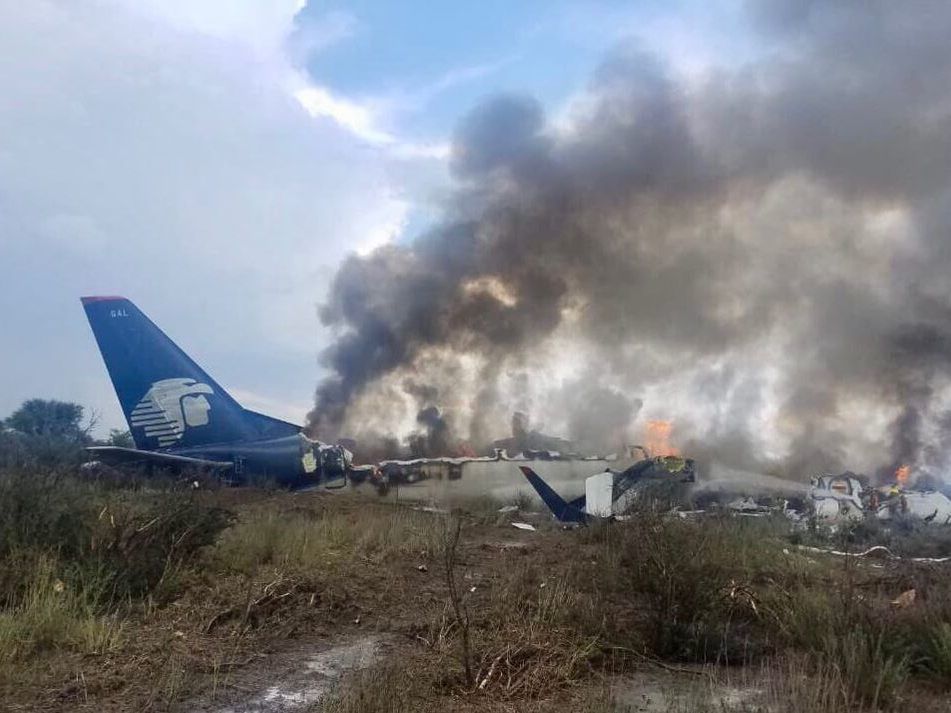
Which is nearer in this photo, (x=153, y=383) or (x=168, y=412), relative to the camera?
(x=153, y=383)

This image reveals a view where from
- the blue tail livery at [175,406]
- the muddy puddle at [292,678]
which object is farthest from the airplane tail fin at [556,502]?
the muddy puddle at [292,678]

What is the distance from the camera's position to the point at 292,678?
213 inches

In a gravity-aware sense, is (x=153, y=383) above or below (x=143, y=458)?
above

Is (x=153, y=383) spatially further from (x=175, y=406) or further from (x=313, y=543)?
(x=313, y=543)

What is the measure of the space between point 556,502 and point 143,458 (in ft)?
38.1

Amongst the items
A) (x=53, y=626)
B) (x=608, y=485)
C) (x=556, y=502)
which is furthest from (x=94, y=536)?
(x=556, y=502)

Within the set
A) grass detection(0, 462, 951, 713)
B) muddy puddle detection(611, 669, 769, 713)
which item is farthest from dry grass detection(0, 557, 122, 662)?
muddy puddle detection(611, 669, 769, 713)

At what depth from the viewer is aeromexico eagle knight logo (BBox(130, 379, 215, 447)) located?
23.4 m

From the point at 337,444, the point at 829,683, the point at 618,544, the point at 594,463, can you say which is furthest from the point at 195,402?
the point at 829,683

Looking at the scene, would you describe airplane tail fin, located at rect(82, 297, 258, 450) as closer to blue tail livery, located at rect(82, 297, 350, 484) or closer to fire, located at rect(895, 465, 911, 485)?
blue tail livery, located at rect(82, 297, 350, 484)

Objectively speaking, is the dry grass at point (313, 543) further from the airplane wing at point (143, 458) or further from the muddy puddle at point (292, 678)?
the airplane wing at point (143, 458)

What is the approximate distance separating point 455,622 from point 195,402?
19.2m

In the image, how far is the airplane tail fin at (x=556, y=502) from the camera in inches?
850

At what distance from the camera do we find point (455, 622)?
6.39 metres
